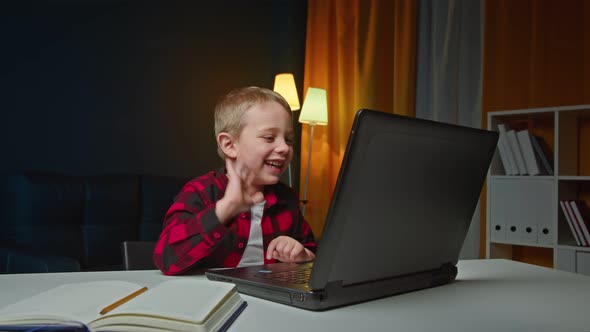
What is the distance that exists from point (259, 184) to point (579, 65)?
2272 millimetres

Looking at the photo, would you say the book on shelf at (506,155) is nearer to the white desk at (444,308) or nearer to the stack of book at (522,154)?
the stack of book at (522,154)

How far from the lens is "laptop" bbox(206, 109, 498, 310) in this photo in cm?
69

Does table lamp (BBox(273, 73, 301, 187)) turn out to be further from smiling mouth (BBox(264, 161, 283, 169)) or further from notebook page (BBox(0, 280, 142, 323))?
notebook page (BBox(0, 280, 142, 323))

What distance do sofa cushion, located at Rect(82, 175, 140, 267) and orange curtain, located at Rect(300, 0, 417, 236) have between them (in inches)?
59.6

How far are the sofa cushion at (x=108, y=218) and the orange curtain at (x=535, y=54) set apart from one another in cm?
203

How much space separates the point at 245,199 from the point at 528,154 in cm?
208

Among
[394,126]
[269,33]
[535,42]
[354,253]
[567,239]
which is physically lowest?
[567,239]

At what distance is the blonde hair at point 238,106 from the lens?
53.7 inches

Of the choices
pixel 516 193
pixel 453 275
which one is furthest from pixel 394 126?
pixel 516 193

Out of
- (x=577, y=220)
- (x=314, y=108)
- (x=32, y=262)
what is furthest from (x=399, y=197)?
(x=314, y=108)

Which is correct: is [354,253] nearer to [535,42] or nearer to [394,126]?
[394,126]

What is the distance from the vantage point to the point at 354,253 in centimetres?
74

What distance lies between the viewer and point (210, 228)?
3.63 feet

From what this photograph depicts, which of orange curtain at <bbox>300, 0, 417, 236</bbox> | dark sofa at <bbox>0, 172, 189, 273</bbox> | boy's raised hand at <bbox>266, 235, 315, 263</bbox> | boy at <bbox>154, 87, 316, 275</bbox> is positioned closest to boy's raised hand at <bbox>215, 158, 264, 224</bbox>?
boy at <bbox>154, 87, 316, 275</bbox>
